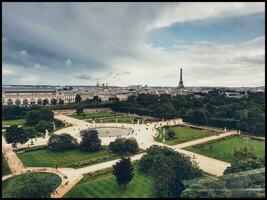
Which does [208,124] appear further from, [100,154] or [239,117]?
[100,154]

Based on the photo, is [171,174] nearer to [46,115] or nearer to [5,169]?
[5,169]

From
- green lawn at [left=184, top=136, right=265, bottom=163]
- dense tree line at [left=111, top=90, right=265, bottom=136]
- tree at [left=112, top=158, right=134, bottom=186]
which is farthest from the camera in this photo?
dense tree line at [left=111, top=90, right=265, bottom=136]

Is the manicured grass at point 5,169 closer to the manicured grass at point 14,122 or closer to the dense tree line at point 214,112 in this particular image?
the manicured grass at point 14,122

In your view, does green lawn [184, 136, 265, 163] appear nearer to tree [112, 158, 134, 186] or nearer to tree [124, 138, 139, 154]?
tree [124, 138, 139, 154]

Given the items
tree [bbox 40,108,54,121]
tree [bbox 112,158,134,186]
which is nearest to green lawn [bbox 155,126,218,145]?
tree [bbox 112,158,134,186]

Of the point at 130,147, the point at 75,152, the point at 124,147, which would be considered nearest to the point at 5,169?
the point at 75,152

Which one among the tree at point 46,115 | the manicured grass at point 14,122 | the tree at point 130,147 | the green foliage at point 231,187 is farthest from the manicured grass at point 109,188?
the manicured grass at point 14,122
